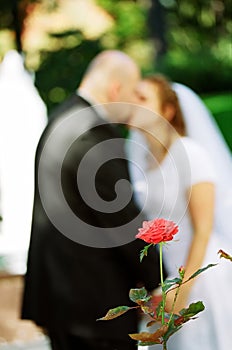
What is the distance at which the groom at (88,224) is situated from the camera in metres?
3.93

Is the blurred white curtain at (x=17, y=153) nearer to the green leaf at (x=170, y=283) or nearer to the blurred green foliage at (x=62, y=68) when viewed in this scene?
the blurred green foliage at (x=62, y=68)

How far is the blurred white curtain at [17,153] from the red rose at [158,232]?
5585 millimetres

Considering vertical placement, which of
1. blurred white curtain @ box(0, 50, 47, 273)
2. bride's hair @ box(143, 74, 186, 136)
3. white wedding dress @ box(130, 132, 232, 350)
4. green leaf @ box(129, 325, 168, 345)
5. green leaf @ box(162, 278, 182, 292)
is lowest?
blurred white curtain @ box(0, 50, 47, 273)

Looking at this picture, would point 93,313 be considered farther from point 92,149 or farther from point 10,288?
point 10,288

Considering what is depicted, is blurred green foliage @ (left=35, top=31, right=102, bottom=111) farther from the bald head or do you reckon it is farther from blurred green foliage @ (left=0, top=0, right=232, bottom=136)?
the bald head

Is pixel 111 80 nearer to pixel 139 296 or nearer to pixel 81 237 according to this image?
pixel 81 237

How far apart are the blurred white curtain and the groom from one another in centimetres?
368

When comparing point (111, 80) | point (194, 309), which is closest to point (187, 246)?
point (111, 80)

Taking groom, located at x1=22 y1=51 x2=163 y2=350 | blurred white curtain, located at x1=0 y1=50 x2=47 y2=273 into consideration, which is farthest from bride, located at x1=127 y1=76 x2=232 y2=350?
blurred white curtain, located at x1=0 y1=50 x2=47 y2=273

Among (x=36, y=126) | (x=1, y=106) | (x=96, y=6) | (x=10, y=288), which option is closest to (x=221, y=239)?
(x=10, y=288)

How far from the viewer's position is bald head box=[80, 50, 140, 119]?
13.7ft

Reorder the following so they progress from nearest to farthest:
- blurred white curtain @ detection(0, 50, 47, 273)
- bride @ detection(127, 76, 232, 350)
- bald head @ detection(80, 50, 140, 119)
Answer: bride @ detection(127, 76, 232, 350)
bald head @ detection(80, 50, 140, 119)
blurred white curtain @ detection(0, 50, 47, 273)

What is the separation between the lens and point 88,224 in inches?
158

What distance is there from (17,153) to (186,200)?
5.84m
